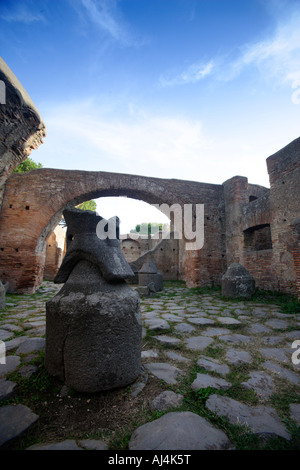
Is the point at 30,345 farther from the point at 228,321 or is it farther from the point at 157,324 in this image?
the point at 228,321

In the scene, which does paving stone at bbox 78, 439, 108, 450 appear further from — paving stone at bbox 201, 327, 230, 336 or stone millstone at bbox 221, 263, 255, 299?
stone millstone at bbox 221, 263, 255, 299

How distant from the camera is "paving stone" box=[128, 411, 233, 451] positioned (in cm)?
103

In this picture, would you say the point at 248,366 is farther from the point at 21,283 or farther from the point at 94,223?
the point at 21,283

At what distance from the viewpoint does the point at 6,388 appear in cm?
151

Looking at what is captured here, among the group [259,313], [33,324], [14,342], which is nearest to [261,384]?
[14,342]

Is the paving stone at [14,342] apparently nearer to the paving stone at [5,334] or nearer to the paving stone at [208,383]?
the paving stone at [5,334]

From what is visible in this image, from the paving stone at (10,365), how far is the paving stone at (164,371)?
1.17m

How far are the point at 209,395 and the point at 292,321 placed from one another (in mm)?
2813

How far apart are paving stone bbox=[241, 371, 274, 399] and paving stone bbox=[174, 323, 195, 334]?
1198 mm

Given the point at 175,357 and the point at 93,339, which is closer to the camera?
the point at 93,339

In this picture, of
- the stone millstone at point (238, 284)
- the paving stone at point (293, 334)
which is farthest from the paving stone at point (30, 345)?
the stone millstone at point (238, 284)

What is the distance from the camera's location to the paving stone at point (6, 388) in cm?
142

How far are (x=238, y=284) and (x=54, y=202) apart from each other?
6.98 meters
